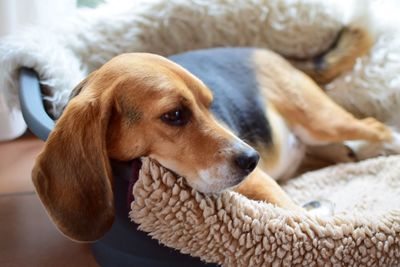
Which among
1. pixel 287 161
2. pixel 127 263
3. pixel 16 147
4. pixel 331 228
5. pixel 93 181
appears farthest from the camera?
pixel 16 147

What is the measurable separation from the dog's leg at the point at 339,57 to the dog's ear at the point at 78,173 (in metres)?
1.11

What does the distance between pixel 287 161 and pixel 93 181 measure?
881 millimetres

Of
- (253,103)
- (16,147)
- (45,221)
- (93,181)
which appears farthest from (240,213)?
(16,147)

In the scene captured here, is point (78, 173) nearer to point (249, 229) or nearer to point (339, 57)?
point (249, 229)

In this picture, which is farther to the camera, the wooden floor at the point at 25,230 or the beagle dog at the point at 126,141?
the wooden floor at the point at 25,230

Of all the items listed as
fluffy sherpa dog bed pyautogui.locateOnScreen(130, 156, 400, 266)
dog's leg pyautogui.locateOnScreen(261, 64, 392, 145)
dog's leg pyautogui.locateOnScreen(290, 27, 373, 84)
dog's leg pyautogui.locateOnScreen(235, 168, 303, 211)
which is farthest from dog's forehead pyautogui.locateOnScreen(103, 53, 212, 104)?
dog's leg pyautogui.locateOnScreen(290, 27, 373, 84)

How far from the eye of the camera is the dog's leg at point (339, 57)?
81.2 inches

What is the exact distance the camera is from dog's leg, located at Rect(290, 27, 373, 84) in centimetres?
206

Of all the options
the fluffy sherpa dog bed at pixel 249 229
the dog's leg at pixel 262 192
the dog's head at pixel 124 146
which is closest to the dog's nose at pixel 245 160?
the dog's head at pixel 124 146

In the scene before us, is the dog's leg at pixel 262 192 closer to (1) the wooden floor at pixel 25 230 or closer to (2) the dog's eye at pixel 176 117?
(2) the dog's eye at pixel 176 117

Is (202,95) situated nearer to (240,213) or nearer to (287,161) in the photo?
(240,213)

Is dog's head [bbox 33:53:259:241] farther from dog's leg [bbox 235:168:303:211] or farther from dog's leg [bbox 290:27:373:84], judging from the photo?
dog's leg [bbox 290:27:373:84]

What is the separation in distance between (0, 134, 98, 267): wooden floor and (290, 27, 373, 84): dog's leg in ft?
3.38

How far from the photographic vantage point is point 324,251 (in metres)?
1.28
